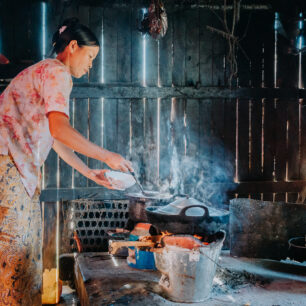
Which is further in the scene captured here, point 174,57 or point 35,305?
point 174,57

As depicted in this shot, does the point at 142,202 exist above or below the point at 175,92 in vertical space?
below

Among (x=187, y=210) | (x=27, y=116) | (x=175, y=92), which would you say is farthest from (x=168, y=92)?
(x=27, y=116)

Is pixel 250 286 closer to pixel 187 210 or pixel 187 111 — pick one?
pixel 187 210

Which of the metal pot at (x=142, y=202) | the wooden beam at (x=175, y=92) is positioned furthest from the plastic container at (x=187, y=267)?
the wooden beam at (x=175, y=92)

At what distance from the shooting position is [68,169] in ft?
19.2

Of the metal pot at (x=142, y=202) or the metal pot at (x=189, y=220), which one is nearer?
the metal pot at (x=189, y=220)

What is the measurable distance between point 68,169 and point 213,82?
294cm

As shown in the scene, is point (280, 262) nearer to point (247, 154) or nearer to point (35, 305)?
point (247, 154)

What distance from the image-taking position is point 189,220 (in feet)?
12.1

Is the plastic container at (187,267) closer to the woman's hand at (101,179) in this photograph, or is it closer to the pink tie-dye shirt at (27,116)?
the woman's hand at (101,179)

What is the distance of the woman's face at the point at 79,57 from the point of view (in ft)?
9.83

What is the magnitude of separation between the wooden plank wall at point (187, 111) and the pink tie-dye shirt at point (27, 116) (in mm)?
3016

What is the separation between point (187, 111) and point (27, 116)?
12.2 ft

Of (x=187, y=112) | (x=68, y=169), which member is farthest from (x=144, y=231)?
(x=187, y=112)
